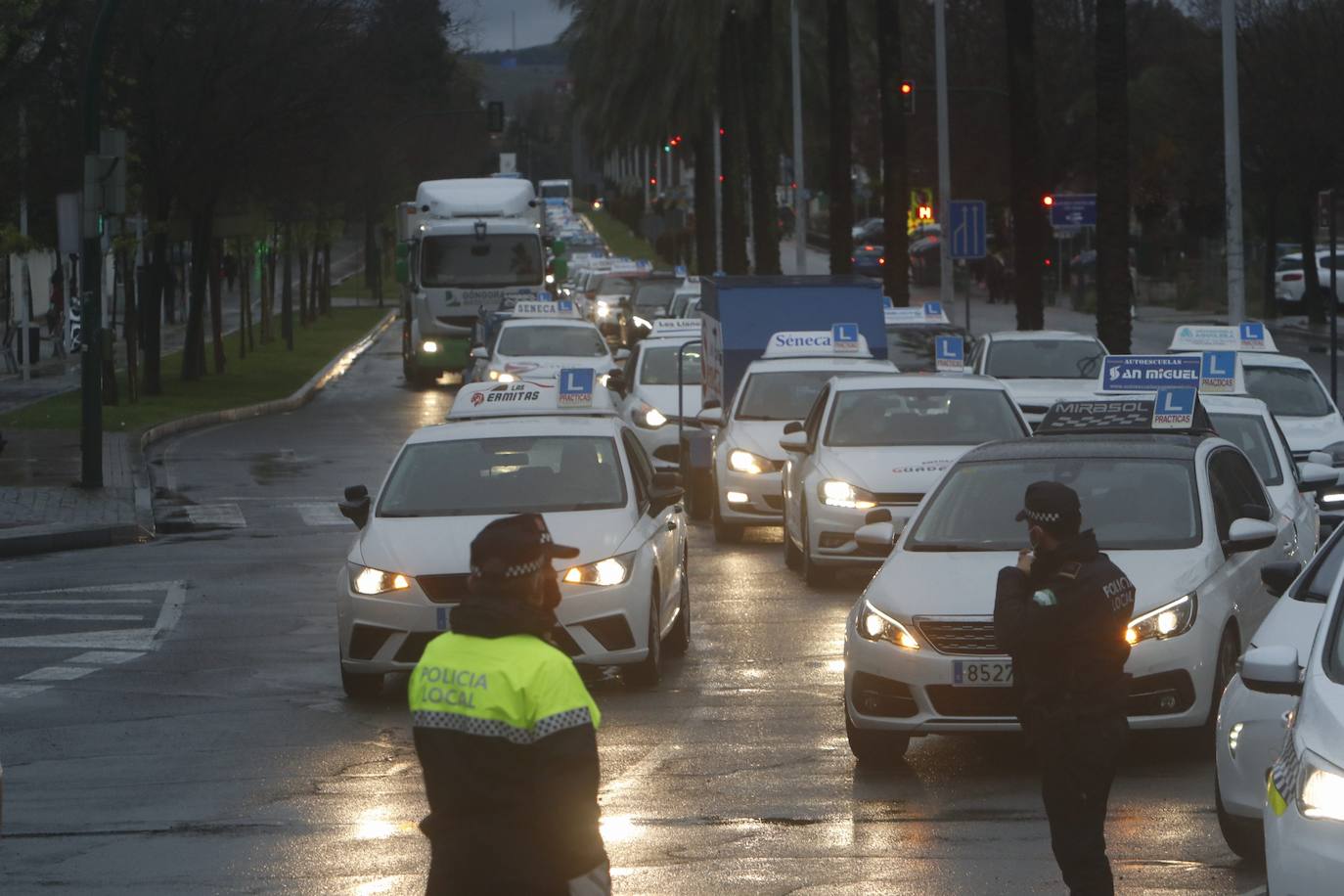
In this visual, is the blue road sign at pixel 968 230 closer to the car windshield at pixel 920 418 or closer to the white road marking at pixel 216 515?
the white road marking at pixel 216 515

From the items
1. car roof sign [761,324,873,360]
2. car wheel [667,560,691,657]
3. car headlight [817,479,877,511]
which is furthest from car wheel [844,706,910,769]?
car roof sign [761,324,873,360]

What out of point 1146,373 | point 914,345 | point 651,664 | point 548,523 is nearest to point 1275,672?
point 651,664

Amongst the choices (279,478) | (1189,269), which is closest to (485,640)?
(279,478)

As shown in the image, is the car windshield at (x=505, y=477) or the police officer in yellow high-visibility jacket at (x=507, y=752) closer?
the police officer in yellow high-visibility jacket at (x=507, y=752)

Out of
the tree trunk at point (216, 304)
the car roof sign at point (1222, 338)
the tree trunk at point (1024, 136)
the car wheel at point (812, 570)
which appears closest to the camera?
the car wheel at point (812, 570)

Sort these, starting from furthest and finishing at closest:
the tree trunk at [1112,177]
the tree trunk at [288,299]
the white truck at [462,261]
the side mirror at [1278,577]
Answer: the tree trunk at [288,299], the white truck at [462,261], the tree trunk at [1112,177], the side mirror at [1278,577]

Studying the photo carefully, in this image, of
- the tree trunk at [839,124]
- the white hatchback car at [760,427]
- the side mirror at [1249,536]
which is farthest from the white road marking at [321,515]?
the tree trunk at [839,124]

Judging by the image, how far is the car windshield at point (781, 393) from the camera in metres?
21.9

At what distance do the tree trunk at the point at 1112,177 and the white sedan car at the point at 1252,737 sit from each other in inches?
792

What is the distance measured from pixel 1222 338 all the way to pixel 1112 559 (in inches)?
535

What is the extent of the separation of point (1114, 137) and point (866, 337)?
13.7 feet

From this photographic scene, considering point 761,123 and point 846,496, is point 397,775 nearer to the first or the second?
point 846,496

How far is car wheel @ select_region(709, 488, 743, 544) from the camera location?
21.3m

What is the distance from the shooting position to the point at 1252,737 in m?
8.19
